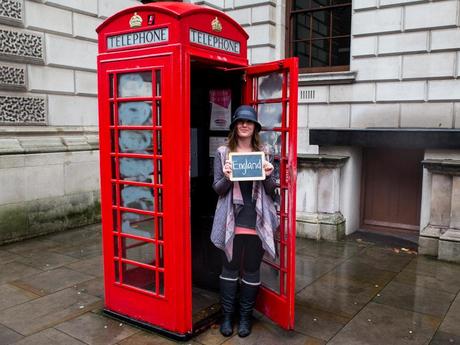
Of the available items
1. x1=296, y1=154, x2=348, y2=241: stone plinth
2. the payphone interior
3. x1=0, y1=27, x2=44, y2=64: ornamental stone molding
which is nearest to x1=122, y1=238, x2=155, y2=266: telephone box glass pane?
the payphone interior

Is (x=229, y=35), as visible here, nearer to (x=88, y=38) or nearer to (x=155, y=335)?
Answer: (x=155, y=335)

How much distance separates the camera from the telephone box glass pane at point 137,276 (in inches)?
161

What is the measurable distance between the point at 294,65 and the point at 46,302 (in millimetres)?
3350

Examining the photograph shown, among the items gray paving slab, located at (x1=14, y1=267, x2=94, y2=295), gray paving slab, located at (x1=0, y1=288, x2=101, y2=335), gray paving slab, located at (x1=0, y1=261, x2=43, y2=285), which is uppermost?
gray paving slab, located at (x1=0, y1=261, x2=43, y2=285)

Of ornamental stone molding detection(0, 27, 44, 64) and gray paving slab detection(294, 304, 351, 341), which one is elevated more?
ornamental stone molding detection(0, 27, 44, 64)

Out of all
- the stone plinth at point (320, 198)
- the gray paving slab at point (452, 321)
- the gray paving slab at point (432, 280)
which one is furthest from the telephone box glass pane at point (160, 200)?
the stone plinth at point (320, 198)

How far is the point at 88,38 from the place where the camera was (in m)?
7.92

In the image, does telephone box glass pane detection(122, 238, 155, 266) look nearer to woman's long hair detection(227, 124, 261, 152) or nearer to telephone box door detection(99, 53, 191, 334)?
telephone box door detection(99, 53, 191, 334)

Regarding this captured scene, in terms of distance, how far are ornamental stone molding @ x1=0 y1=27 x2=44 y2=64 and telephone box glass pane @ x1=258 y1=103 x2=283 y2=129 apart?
4419 mm

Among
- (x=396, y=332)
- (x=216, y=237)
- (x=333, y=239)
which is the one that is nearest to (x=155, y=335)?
(x=216, y=237)

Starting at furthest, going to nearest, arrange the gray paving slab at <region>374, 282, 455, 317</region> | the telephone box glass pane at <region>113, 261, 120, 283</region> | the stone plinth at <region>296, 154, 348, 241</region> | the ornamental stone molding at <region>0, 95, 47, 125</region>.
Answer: the stone plinth at <region>296, 154, 348, 241</region>
the ornamental stone molding at <region>0, 95, 47, 125</region>
the gray paving slab at <region>374, 282, 455, 317</region>
the telephone box glass pane at <region>113, 261, 120, 283</region>

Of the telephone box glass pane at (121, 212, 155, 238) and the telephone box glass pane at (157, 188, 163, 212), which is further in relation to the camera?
the telephone box glass pane at (121, 212, 155, 238)

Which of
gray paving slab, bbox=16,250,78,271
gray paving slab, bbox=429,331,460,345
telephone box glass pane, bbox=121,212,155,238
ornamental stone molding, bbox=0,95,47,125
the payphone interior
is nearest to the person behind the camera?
gray paving slab, bbox=429,331,460,345

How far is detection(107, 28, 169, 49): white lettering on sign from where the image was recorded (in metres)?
3.56
